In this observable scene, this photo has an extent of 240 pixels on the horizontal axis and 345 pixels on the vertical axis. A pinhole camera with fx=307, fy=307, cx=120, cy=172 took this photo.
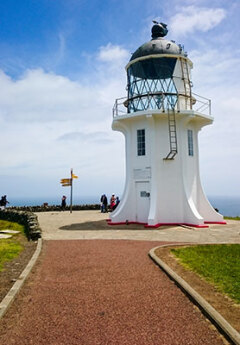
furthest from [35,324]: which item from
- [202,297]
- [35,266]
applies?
[35,266]

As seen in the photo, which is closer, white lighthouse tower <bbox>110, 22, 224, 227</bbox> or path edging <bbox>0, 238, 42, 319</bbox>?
path edging <bbox>0, 238, 42, 319</bbox>

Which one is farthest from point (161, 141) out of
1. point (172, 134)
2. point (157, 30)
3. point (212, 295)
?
point (212, 295)

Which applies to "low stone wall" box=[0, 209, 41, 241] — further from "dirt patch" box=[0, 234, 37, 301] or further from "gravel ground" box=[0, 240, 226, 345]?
"gravel ground" box=[0, 240, 226, 345]

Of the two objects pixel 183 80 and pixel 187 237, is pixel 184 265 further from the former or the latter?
pixel 183 80

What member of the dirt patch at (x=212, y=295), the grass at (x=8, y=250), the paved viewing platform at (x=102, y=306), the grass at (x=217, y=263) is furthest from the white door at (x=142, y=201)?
the dirt patch at (x=212, y=295)

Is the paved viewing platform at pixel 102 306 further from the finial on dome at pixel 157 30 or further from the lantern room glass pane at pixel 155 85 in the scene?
the finial on dome at pixel 157 30

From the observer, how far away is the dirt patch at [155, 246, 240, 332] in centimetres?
503

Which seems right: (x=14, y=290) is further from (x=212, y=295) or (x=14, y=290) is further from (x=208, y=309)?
(x=212, y=295)

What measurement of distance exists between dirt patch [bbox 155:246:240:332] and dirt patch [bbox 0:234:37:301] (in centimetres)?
401

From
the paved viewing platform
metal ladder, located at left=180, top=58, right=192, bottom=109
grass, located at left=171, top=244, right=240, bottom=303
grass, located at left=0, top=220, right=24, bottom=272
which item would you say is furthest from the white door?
the paved viewing platform

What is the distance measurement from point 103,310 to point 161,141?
14.2 m

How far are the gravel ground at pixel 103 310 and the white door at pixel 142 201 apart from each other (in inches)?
382

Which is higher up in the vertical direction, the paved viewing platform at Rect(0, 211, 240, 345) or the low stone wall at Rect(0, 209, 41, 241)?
the low stone wall at Rect(0, 209, 41, 241)

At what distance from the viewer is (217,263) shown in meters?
8.59
